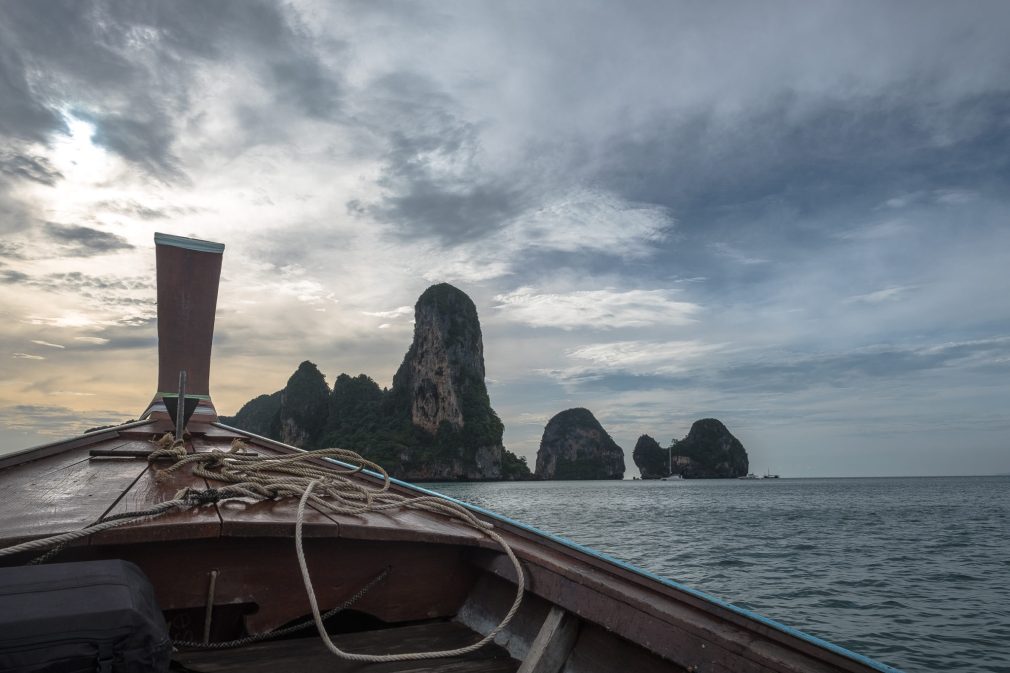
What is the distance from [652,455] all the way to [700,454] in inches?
382

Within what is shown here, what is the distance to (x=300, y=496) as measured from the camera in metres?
2.25

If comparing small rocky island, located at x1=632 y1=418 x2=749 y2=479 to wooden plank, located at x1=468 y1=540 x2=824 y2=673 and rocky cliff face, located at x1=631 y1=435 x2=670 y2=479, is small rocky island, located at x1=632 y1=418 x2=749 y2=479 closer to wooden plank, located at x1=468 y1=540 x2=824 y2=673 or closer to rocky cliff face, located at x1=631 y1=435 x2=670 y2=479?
rocky cliff face, located at x1=631 y1=435 x2=670 y2=479

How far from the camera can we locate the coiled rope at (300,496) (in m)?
1.73

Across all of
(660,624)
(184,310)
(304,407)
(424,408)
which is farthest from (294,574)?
(304,407)

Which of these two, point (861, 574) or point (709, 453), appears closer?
point (861, 574)

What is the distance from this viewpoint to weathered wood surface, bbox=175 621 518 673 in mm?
1779

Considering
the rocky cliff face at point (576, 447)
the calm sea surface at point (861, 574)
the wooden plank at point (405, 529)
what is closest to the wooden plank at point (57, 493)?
the wooden plank at point (405, 529)

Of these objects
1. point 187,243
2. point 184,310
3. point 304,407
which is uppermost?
point 304,407

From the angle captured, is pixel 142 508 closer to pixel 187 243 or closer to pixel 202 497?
pixel 202 497

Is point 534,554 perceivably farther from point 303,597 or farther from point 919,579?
point 919,579

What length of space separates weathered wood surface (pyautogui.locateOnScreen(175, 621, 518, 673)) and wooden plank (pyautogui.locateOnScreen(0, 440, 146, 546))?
534 millimetres

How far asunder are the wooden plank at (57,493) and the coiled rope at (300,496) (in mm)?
108

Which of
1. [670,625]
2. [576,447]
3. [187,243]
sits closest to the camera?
[670,625]

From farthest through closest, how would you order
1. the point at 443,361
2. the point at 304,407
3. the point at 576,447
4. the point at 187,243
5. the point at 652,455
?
the point at 652,455 → the point at 576,447 → the point at 304,407 → the point at 443,361 → the point at 187,243
